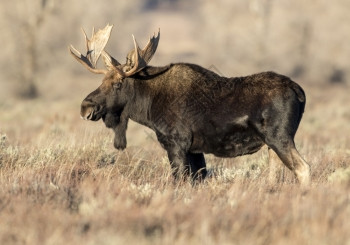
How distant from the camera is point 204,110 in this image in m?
7.90

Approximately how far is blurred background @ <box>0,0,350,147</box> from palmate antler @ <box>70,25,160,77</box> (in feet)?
50.7

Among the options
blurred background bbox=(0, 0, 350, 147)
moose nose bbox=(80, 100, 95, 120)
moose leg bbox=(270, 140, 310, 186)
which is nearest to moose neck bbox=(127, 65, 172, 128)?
moose nose bbox=(80, 100, 95, 120)

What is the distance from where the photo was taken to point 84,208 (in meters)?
5.65

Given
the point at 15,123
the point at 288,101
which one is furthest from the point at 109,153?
the point at 15,123

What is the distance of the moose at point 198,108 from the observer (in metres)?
7.59

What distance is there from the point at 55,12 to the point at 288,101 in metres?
25.3

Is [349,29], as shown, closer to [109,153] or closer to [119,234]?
[109,153]

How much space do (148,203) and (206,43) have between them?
35.5 m

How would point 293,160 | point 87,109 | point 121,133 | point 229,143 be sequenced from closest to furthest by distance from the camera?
point 293,160, point 229,143, point 87,109, point 121,133

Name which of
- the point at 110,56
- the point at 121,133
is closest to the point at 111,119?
the point at 121,133

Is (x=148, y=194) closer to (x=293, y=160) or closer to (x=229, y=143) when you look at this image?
(x=229, y=143)

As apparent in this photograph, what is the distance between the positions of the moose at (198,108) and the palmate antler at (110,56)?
1 cm

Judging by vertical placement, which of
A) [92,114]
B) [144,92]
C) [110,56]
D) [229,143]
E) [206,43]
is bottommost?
[206,43]

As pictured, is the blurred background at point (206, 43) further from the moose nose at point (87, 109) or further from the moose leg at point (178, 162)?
the moose leg at point (178, 162)
